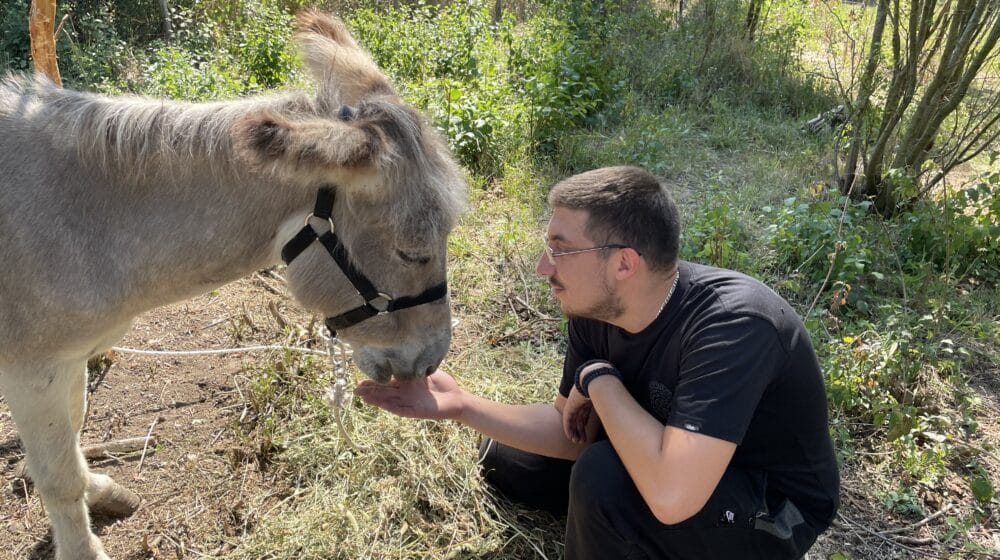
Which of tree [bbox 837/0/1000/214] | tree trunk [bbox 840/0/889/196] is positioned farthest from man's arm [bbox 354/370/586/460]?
tree trunk [bbox 840/0/889/196]

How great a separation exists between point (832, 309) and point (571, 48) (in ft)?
15.0

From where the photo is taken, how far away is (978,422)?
3.72 m

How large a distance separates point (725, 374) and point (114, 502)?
2748 mm

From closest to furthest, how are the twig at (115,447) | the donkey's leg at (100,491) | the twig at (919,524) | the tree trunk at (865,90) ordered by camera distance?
1. the donkey's leg at (100,491)
2. the twig at (919,524)
3. the twig at (115,447)
4. the tree trunk at (865,90)

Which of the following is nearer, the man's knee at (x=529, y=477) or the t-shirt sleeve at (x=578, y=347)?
the t-shirt sleeve at (x=578, y=347)

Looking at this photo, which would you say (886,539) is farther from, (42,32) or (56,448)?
(42,32)

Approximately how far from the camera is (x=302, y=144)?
191cm

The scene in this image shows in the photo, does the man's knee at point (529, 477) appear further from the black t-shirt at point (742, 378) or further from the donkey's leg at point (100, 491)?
the donkey's leg at point (100, 491)

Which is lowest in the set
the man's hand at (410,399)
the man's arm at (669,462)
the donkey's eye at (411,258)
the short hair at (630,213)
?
the man's hand at (410,399)

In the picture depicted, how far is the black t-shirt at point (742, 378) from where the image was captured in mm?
2080

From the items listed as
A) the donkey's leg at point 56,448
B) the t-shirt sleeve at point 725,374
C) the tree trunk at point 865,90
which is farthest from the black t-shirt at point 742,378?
the tree trunk at point 865,90

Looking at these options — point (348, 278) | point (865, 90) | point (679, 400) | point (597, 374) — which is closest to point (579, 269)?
point (597, 374)

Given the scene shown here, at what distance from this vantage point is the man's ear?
2215mm

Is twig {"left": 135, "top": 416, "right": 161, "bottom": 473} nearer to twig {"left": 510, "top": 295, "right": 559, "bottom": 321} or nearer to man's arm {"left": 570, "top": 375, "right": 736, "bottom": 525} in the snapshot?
twig {"left": 510, "top": 295, "right": 559, "bottom": 321}
